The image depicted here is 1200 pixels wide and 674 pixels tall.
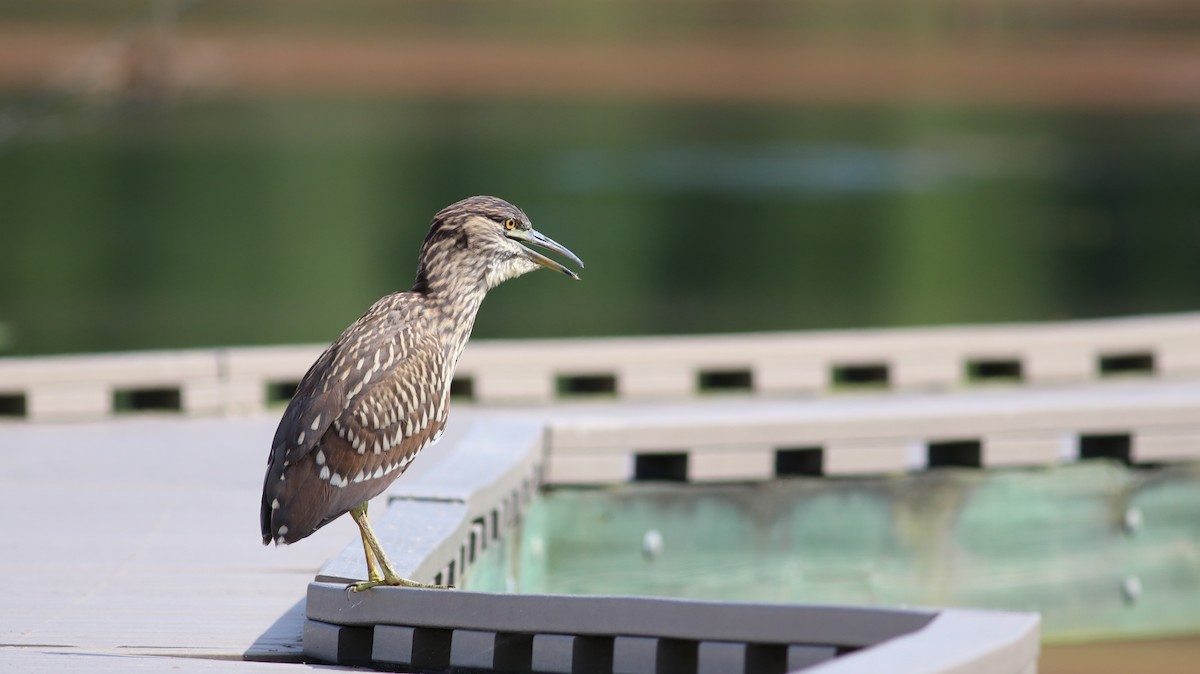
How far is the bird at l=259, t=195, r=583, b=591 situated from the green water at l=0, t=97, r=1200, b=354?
14581mm

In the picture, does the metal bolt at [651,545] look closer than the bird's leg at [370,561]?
No

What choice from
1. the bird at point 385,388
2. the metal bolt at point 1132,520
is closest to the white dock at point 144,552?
the bird at point 385,388

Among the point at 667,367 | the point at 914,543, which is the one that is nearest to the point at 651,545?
the point at 914,543

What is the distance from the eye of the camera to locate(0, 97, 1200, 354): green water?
21.7 metres

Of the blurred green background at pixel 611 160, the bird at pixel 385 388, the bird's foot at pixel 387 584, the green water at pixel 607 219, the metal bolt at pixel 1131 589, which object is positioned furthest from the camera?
the blurred green background at pixel 611 160

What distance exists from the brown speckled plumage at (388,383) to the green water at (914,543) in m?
2.31

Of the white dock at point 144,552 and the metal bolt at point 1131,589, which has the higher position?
the white dock at point 144,552

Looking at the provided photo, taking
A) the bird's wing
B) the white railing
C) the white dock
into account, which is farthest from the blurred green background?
the bird's wing

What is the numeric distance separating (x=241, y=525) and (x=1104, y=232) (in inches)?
998

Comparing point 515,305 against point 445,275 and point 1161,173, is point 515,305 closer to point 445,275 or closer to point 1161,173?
point 445,275

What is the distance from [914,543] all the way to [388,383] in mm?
3512

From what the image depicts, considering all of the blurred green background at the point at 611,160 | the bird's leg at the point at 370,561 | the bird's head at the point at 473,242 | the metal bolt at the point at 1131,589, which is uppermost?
the blurred green background at the point at 611,160

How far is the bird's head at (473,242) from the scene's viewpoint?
4.51 metres

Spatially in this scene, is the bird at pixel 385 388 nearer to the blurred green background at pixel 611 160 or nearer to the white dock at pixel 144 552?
the white dock at pixel 144 552
